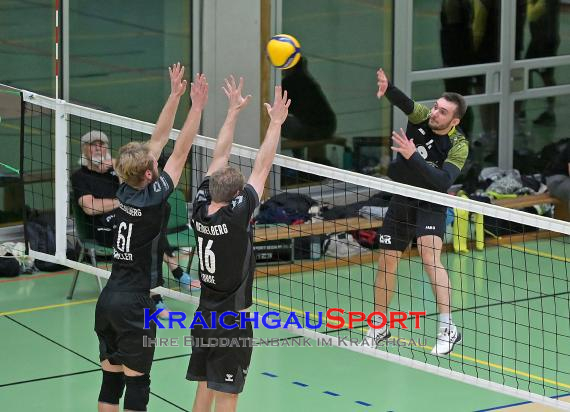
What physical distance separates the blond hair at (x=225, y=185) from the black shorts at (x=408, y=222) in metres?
2.18

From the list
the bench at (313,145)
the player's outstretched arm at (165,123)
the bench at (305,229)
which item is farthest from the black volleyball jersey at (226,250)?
the bench at (313,145)

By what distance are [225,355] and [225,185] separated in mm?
1055

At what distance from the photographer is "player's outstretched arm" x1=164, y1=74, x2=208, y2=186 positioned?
793 cm

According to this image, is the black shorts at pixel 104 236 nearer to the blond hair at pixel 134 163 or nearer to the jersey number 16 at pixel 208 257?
the blond hair at pixel 134 163

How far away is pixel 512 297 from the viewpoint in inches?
478

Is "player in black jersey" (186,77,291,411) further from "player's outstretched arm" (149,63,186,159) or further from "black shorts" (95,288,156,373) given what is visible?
"player's outstretched arm" (149,63,186,159)

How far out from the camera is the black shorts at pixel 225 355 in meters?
7.51

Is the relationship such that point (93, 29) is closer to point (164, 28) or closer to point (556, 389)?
point (164, 28)

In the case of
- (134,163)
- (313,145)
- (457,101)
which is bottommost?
(313,145)

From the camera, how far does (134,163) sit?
25.2ft

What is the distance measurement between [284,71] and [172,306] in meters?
3.70

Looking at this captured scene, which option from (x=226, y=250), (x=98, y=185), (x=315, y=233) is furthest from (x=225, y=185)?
(x=315, y=233)

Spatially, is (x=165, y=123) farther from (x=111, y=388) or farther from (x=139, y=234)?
(x=111, y=388)

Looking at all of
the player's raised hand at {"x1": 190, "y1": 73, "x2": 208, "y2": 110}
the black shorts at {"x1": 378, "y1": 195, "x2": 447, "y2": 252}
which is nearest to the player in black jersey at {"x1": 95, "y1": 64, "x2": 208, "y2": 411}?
the player's raised hand at {"x1": 190, "y1": 73, "x2": 208, "y2": 110}
